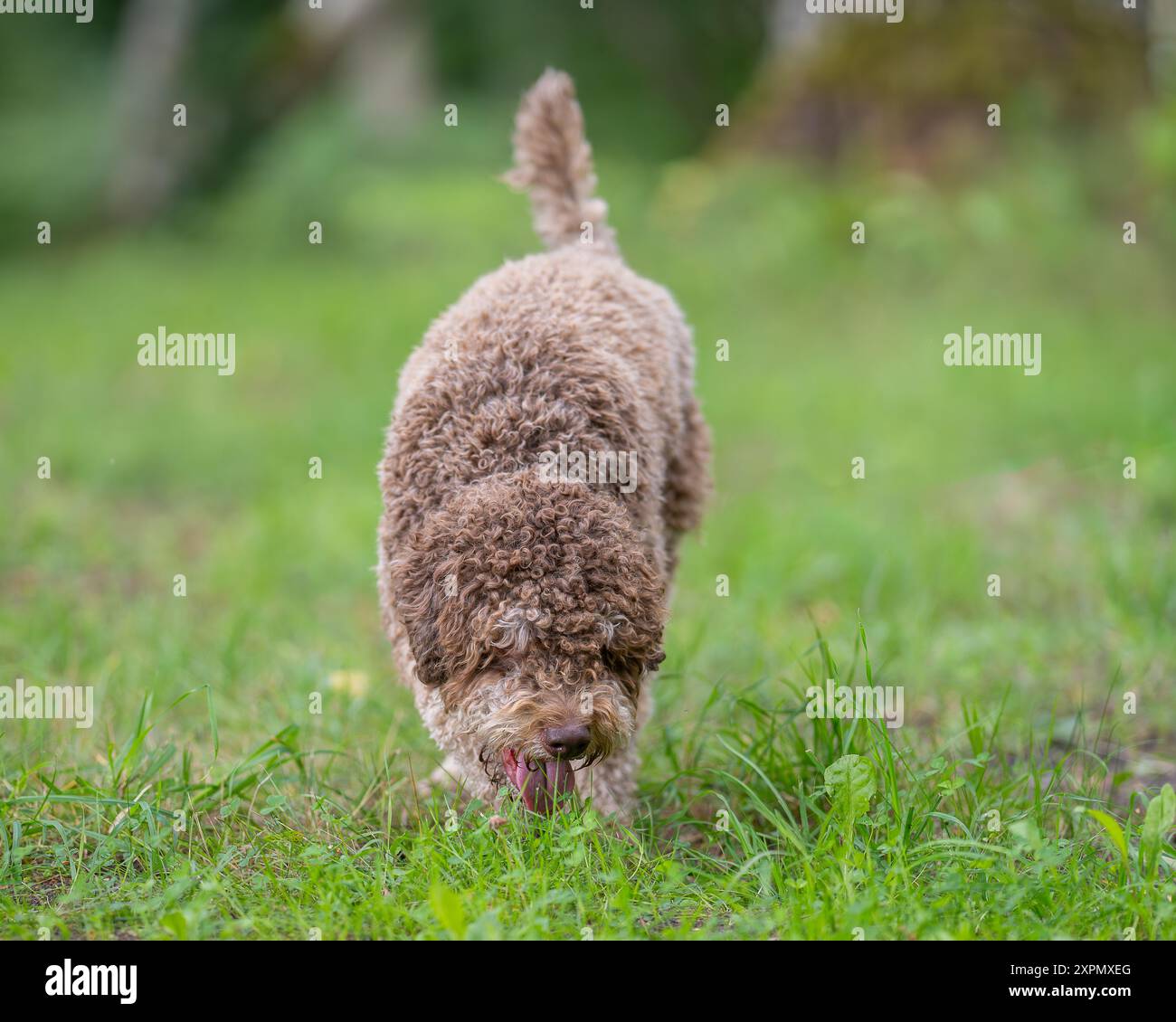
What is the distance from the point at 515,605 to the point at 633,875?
92cm

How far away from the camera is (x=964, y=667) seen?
5.75m

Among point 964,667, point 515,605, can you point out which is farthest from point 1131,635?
point 515,605

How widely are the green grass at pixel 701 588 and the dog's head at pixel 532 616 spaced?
361 mm

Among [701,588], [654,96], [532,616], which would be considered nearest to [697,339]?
[701,588]

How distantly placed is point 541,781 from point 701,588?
339cm

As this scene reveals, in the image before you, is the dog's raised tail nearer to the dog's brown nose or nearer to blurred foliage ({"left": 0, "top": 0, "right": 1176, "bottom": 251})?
the dog's brown nose

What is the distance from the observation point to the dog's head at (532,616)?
361 cm

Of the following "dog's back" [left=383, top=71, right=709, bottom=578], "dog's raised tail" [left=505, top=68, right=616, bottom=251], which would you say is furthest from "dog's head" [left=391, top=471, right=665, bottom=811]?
"dog's raised tail" [left=505, top=68, right=616, bottom=251]

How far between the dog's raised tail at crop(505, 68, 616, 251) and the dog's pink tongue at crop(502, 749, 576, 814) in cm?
258

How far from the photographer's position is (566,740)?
359 cm

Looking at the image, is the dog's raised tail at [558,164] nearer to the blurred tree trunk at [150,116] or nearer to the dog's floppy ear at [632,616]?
the dog's floppy ear at [632,616]

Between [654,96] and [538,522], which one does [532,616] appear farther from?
[654,96]

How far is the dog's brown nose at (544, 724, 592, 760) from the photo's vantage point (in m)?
3.58

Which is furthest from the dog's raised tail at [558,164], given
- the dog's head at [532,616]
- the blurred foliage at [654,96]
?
the blurred foliage at [654,96]
